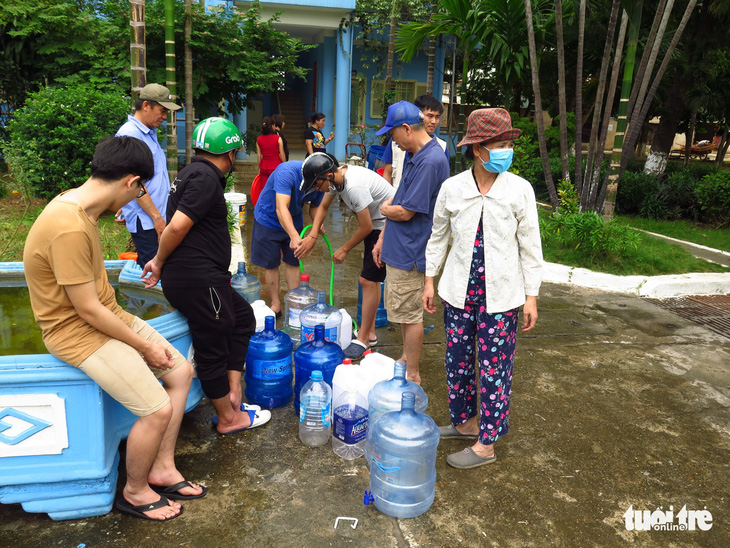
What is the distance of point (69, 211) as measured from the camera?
7.89 feet

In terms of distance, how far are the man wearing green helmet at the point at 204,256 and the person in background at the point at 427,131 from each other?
2.45 meters

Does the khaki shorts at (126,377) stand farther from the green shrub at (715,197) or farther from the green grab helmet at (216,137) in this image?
the green shrub at (715,197)

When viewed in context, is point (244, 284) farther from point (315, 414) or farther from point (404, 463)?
point (404, 463)

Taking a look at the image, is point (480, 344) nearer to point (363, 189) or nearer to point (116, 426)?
point (363, 189)

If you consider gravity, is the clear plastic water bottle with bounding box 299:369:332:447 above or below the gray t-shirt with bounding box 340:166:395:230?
below

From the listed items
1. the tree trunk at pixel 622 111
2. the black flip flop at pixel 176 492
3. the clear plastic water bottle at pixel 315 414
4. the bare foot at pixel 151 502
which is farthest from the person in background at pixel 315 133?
the bare foot at pixel 151 502

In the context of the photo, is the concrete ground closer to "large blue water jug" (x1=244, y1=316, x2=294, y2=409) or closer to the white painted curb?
"large blue water jug" (x1=244, y1=316, x2=294, y2=409)

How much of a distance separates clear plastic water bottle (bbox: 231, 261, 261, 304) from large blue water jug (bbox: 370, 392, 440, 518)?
2.51 m

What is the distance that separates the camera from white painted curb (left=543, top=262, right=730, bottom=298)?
694 cm

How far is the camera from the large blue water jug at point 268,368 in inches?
153

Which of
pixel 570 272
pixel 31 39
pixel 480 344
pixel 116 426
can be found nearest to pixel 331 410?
pixel 480 344

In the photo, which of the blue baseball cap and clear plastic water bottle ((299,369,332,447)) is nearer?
clear plastic water bottle ((299,369,332,447))

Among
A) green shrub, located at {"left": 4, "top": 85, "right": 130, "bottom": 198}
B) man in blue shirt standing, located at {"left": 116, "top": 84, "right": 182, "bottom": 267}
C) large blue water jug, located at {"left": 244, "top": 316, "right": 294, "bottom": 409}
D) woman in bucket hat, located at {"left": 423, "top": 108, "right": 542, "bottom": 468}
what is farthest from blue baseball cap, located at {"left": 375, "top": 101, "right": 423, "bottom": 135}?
green shrub, located at {"left": 4, "top": 85, "right": 130, "bottom": 198}

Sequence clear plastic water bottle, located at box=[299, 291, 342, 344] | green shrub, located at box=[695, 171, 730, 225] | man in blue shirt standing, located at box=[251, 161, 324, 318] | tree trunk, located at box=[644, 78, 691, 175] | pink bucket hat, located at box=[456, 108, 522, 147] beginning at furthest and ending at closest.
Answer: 1. tree trunk, located at box=[644, 78, 691, 175]
2. green shrub, located at box=[695, 171, 730, 225]
3. man in blue shirt standing, located at box=[251, 161, 324, 318]
4. clear plastic water bottle, located at box=[299, 291, 342, 344]
5. pink bucket hat, located at box=[456, 108, 522, 147]
